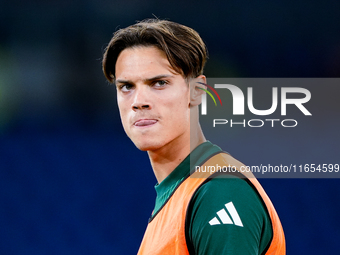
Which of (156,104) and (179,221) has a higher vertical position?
(156,104)

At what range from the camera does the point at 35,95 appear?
3389 mm

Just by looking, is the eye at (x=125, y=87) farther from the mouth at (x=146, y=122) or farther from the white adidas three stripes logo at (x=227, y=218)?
the white adidas three stripes logo at (x=227, y=218)

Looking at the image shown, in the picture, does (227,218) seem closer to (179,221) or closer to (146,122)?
(179,221)

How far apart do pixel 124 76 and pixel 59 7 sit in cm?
256

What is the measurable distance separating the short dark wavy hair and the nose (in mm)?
105

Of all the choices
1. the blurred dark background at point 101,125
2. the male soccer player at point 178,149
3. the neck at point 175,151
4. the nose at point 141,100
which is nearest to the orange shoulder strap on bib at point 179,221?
the male soccer player at point 178,149

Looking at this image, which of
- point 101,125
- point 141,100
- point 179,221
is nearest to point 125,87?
point 141,100

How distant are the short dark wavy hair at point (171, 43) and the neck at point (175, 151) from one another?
0.58 feet

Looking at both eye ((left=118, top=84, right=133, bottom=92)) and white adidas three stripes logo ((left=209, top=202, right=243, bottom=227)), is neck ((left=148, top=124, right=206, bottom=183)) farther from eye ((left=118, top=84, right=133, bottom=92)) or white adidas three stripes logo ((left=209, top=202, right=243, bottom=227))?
white adidas three stripes logo ((left=209, top=202, right=243, bottom=227))

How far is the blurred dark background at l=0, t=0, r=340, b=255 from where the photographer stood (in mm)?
3004

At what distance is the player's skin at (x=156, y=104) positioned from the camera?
1.06 meters

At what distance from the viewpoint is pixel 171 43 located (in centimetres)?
108

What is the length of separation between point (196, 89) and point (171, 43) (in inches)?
6.2

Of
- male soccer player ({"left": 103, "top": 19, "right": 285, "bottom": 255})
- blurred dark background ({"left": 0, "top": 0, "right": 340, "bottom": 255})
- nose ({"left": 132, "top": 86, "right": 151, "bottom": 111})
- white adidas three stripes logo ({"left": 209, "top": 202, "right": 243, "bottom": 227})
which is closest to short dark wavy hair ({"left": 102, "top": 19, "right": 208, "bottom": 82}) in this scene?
male soccer player ({"left": 103, "top": 19, "right": 285, "bottom": 255})
